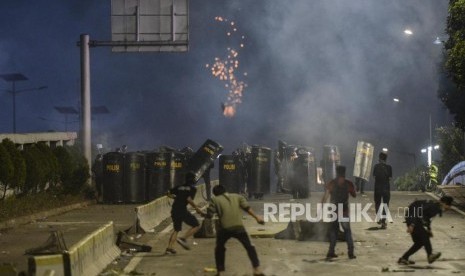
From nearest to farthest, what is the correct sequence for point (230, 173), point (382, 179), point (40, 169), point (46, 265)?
point (46, 265), point (382, 179), point (40, 169), point (230, 173)

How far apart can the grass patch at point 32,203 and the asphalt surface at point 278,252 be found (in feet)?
4.02

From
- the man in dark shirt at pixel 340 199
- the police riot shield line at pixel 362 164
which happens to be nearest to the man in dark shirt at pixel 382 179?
the man in dark shirt at pixel 340 199

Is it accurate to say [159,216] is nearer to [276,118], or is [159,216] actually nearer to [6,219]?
[6,219]

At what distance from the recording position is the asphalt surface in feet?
49.7

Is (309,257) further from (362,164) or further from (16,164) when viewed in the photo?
(362,164)

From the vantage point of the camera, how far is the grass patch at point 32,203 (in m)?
27.6

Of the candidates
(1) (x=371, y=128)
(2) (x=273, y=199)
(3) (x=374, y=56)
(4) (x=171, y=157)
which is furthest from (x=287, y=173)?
(1) (x=371, y=128)

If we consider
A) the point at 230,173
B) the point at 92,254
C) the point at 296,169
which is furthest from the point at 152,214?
the point at 230,173

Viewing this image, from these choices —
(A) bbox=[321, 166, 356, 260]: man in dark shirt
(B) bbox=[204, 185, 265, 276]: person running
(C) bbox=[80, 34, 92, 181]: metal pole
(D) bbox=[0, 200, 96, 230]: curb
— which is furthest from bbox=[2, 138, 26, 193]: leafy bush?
(B) bbox=[204, 185, 265, 276]: person running

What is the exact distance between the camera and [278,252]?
17.8 meters

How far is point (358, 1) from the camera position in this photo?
68.0 m

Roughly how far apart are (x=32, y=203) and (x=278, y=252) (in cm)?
1563

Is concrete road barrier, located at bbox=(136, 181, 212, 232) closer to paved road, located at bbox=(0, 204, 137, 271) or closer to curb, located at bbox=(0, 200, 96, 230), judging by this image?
paved road, located at bbox=(0, 204, 137, 271)

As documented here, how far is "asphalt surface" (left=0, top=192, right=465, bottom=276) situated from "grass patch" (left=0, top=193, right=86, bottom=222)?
4.02 ft
